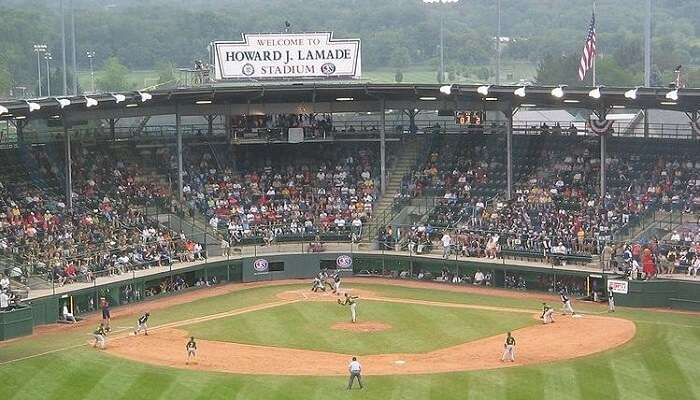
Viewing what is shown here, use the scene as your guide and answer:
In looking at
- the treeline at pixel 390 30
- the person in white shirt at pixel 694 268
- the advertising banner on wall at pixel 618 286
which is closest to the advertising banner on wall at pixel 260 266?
the advertising banner on wall at pixel 618 286

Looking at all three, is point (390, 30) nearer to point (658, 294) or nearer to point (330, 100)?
point (330, 100)

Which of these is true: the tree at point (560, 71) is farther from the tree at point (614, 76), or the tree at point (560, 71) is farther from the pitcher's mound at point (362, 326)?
the pitcher's mound at point (362, 326)

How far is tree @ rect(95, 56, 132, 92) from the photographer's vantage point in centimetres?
12632

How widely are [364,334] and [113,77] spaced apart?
93037 millimetres

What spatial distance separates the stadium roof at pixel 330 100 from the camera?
166 ft

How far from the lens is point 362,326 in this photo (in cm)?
4403

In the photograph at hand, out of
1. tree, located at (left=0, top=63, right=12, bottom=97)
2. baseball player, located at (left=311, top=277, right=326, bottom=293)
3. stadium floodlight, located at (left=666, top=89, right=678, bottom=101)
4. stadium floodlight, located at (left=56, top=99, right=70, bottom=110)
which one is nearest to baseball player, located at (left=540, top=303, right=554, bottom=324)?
stadium floodlight, located at (left=666, top=89, right=678, bottom=101)

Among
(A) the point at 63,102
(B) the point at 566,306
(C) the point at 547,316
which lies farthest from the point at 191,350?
(A) the point at 63,102

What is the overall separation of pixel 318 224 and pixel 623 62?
85805mm

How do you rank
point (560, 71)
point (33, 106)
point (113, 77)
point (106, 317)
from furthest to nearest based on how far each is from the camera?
point (560, 71)
point (113, 77)
point (33, 106)
point (106, 317)

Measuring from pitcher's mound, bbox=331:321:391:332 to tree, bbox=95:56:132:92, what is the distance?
280 ft

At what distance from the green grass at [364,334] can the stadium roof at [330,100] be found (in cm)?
1284

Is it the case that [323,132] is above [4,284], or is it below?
above

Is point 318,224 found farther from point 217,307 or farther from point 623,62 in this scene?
point 623,62
